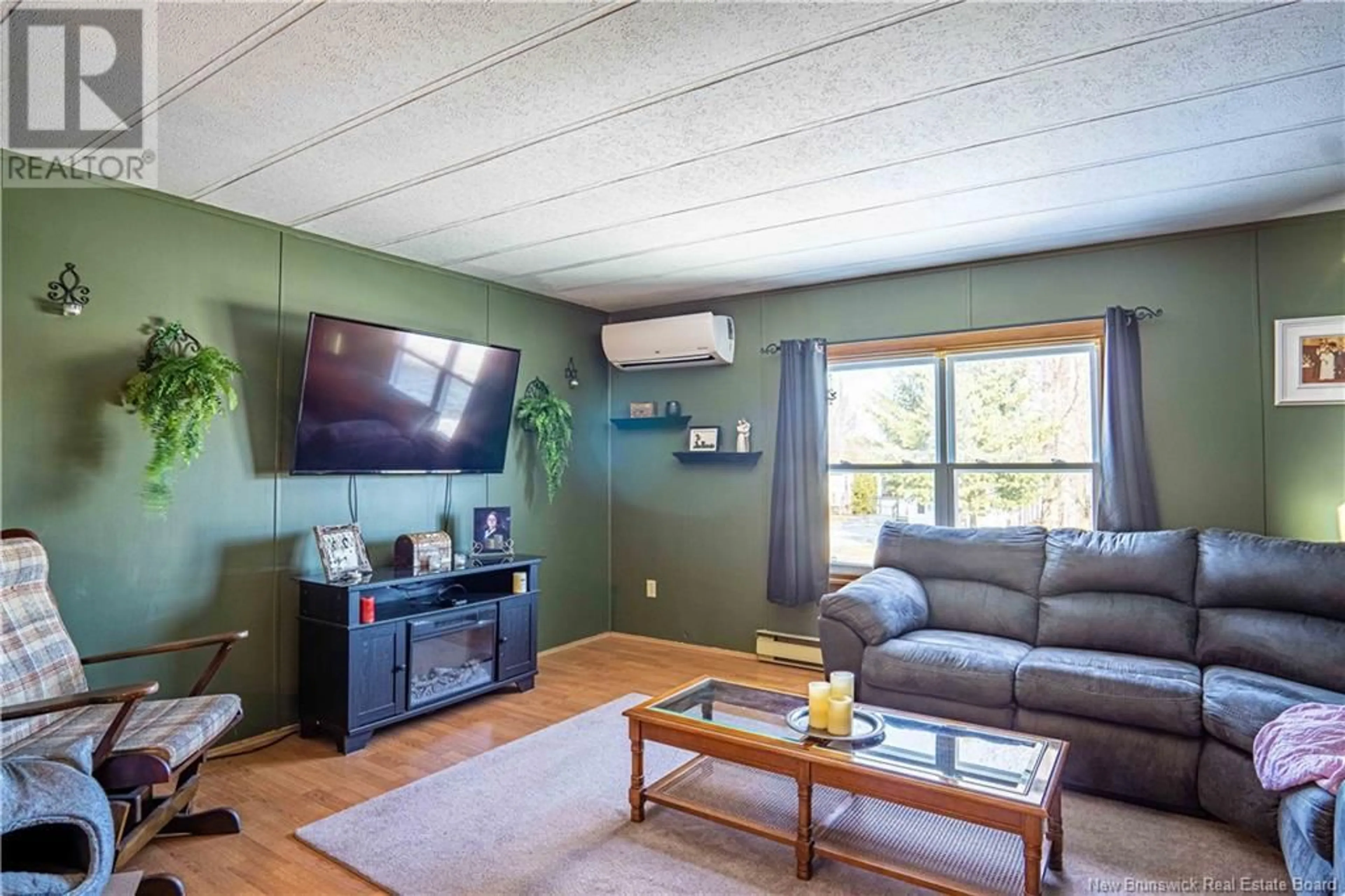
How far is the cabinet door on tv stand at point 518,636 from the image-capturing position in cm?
392

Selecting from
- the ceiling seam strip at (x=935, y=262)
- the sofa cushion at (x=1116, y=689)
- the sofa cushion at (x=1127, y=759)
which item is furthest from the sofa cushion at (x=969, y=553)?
the ceiling seam strip at (x=935, y=262)

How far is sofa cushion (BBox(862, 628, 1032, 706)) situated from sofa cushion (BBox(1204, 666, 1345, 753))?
2.12 ft

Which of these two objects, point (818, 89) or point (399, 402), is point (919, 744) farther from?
point (399, 402)

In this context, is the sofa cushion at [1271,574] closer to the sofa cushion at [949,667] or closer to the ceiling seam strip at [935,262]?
the sofa cushion at [949,667]

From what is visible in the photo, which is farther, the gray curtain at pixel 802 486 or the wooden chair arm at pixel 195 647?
the gray curtain at pixel 802 486

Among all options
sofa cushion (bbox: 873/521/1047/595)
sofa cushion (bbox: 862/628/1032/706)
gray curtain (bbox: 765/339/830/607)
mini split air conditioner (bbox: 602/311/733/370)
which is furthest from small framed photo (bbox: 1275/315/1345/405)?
mini split air conditioner (bbox: 602/311/733/370)

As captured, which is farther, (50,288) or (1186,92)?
(50,288)

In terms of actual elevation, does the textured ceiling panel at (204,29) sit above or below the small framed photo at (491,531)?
above

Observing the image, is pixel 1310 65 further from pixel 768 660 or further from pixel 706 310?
pixel 768 660

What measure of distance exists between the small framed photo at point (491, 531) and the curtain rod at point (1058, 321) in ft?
6.76

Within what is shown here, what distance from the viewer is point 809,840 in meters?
2.14

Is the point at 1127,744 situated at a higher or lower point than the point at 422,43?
lower

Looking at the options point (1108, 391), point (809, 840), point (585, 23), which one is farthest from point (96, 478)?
point (1108, 391)

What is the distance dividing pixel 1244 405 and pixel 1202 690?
159cm
